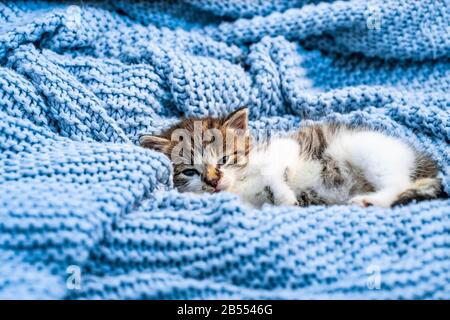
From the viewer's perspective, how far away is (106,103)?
1550mm

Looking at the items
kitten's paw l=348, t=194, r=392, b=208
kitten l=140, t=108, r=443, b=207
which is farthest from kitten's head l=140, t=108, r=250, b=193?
kitten's paw l=348, t=194, r=392, b=208

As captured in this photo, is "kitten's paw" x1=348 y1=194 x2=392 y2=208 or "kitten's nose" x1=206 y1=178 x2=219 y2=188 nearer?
"kitten's paw" x1=348 y1=194 x2=392 y2=208

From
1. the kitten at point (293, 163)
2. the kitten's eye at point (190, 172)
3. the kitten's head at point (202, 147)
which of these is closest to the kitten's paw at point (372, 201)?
the kitten at point (293, 163)

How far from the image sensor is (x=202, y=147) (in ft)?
5.04

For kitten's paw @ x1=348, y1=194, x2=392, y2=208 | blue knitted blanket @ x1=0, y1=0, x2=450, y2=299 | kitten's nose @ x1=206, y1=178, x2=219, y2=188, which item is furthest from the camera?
kitten's nose @ x1=206, y1=178, x2=219, y2=188

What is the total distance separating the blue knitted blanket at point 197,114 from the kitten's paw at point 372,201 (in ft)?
0.20

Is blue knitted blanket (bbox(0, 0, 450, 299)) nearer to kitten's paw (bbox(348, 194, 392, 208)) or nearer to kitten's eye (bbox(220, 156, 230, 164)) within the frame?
kitten's paw (bbox(348, 194, 392, 208))

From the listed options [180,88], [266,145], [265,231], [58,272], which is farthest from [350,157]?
[58,272]

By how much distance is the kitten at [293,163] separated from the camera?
4.64ft

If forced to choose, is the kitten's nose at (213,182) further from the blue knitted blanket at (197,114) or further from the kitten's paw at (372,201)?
the kitten's paw at (372,201)

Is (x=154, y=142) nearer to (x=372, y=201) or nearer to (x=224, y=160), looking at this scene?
(x=224, y=160)

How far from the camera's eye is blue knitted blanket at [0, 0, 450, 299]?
114 centimetres

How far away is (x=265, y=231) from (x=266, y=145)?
1.43 ft

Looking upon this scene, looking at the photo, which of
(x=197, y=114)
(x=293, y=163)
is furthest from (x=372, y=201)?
(x=197, y=114)
